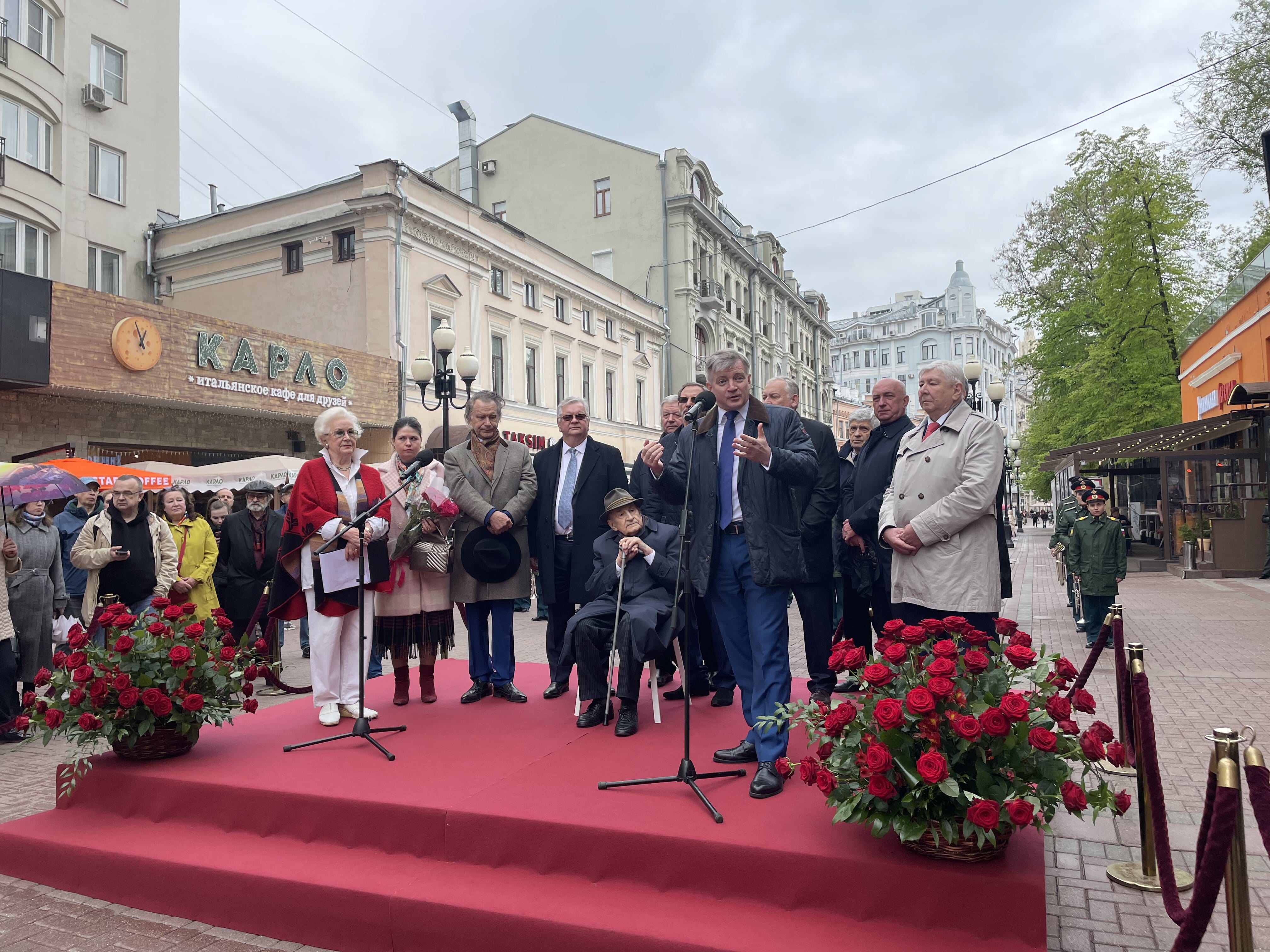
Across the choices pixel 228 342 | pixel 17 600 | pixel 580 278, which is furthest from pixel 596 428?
pixel 17 600

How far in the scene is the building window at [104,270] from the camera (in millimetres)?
21984

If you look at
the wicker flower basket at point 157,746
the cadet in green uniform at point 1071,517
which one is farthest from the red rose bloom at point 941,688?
the cadet in green uniform at point 1071,517

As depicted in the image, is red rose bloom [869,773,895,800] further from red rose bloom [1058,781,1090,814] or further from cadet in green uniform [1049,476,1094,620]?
cadet in green uniform [1049,476,1094,620]

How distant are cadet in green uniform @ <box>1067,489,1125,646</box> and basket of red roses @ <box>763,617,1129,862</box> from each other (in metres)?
6.88

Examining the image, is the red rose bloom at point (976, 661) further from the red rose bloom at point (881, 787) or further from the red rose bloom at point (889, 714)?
the red rose bloom at point (881, 787)

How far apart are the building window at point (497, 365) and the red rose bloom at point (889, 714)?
23499 millimetres

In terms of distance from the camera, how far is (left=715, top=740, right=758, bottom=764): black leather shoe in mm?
4094

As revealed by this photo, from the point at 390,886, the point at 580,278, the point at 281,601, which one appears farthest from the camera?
the point at 580,278

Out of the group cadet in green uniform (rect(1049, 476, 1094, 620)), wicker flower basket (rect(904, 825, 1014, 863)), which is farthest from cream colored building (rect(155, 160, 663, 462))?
wicker flower basket (rect(904, 825, 1014, 863))

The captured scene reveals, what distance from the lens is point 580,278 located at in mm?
31422

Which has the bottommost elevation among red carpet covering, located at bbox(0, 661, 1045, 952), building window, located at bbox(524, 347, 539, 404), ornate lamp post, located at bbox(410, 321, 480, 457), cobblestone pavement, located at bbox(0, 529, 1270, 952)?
cobblestone pavement, located at bbox(0, 529, 1270, 952)

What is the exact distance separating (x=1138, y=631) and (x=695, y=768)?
865cm

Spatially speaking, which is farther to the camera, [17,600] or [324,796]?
[17,600]

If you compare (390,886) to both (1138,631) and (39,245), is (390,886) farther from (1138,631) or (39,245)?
(39,245)
